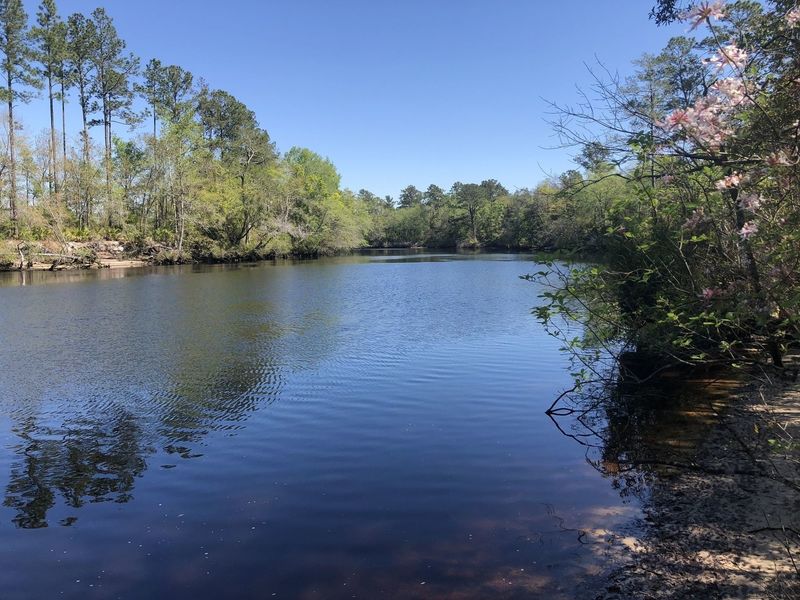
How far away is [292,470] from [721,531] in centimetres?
445

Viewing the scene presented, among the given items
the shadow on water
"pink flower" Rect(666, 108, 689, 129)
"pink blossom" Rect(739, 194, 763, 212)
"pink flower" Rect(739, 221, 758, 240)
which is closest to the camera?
"pink flower" Rect(666, 108, 689, 129)

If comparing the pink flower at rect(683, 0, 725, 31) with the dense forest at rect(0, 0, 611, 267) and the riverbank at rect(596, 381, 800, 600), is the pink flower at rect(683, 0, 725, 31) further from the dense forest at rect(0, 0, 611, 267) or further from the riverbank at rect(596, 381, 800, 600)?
the dense forest at rect(0, 0, 611, 267)

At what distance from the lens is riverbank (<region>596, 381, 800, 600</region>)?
388cm

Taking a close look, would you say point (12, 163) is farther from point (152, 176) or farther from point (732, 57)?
point (732, 57)

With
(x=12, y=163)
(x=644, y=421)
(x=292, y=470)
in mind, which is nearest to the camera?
(x=292, y=470)

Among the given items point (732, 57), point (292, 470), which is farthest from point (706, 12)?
point (292, 470)

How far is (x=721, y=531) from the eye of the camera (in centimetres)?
460

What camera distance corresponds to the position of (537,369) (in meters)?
11.2

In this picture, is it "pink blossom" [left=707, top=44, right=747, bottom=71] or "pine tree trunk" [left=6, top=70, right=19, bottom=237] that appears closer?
"pink blossom" [left=707, top=44, right=747, bottom=71]

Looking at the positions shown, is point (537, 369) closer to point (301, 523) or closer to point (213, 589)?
point (301, 523)

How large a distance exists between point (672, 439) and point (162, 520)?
19.9 ft

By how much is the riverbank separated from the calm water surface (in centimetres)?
39

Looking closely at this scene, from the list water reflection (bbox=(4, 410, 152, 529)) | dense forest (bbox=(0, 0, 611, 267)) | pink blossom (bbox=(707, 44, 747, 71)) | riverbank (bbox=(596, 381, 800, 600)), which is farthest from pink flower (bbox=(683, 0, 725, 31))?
dense forest (bbox=(0, 0, 611, 267))

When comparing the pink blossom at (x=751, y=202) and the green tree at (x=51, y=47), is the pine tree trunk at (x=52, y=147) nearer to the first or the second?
the green tree at (x=51, y=47)
